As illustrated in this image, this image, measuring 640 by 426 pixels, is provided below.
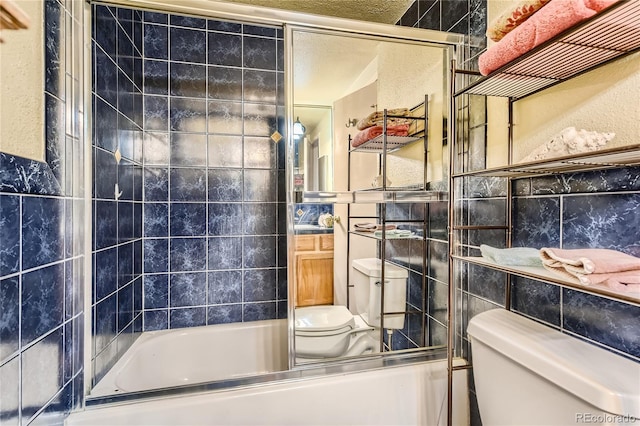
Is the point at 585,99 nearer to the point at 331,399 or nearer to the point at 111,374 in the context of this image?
the point at 331,399

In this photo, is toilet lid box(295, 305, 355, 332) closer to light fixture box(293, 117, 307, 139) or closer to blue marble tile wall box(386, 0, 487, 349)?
blue marble tile wall box(386, 0, 487, 349)

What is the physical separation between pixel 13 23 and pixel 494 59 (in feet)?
3.37

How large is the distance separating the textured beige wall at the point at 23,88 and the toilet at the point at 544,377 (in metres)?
1.36

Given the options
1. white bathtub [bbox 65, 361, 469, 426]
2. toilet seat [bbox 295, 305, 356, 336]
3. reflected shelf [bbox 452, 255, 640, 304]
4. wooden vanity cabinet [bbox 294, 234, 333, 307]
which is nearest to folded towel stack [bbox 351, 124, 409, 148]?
wooden vanity cabinet [bbox 294, 234, 333, 307]

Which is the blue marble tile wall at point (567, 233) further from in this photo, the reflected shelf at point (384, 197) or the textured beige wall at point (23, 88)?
the textured beige wall at point (23, 88)

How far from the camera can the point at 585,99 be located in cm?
84

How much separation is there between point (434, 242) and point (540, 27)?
94 cm

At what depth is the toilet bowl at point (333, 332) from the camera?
1.48m

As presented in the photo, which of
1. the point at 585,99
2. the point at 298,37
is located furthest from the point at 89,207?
the point at 585,99

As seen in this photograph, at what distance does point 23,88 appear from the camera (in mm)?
748

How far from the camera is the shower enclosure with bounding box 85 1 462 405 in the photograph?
1481 mm

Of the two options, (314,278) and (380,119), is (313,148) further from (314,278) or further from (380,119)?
(314,278)

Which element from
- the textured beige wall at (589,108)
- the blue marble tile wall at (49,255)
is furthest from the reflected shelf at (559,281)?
the blue marble tile wall at (49,255)

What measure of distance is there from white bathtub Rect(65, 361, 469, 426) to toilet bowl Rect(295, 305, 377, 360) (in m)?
0.32
